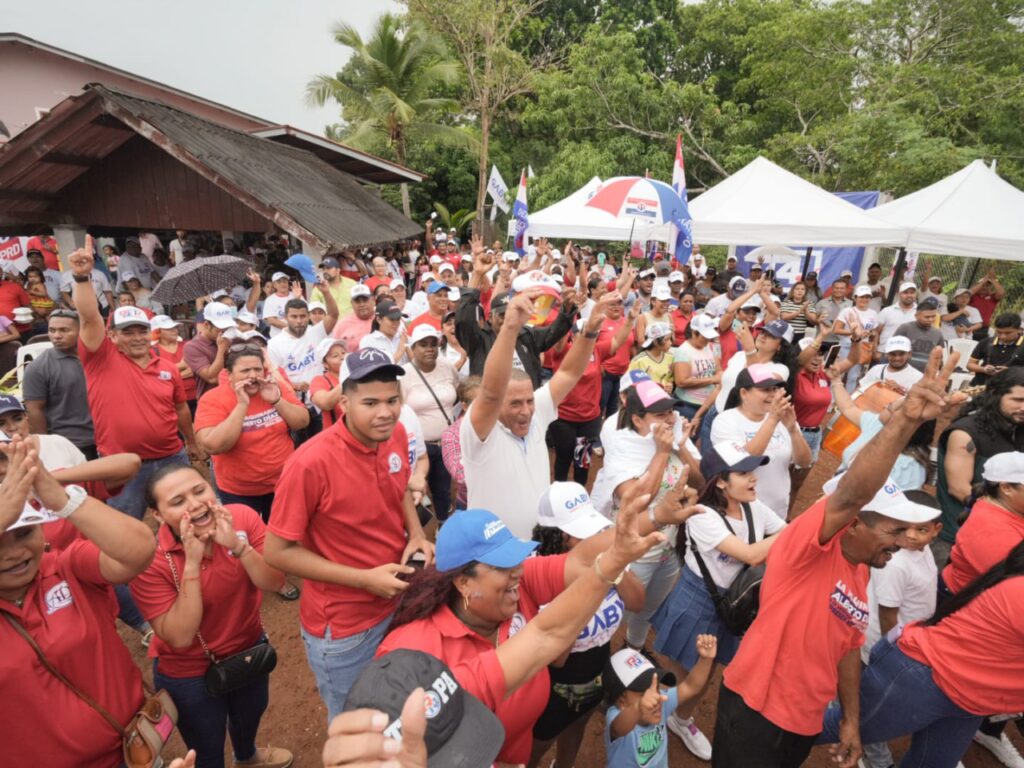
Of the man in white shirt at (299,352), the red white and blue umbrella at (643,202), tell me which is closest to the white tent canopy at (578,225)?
the red white and blue umbrella at (643,202)

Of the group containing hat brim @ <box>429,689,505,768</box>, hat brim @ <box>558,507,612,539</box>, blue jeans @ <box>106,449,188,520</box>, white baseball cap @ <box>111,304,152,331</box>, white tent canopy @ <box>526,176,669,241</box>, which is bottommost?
blue jeans @ <box>106,449,188,520</box>

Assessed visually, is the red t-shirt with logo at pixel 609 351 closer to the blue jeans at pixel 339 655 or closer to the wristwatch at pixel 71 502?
the blue jeans at pixel 339 655

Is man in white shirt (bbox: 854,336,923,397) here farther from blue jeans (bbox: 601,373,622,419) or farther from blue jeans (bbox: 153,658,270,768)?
blue jeans (bbox: 153,658,270,768)

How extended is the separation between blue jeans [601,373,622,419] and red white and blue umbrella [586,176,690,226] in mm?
2223

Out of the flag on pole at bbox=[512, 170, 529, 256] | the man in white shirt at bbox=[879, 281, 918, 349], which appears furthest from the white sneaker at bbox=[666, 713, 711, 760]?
the flag on pole at bbox=[512, 170, 529, 256]

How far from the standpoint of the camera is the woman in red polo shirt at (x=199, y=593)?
223 centimetres

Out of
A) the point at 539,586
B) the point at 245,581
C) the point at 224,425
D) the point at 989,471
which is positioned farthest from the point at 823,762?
the point at 224,425

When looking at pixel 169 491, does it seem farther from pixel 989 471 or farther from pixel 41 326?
pixel 41 326

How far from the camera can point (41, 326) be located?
27.3ft

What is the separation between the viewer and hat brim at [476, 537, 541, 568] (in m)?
1.73

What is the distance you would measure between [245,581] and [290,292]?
6.32 metres

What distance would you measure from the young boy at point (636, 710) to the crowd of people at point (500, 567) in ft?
0.05

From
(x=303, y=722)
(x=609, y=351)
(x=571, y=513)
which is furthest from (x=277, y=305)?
(x=571, y=513)

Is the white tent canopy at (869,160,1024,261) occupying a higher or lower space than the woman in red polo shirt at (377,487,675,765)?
higher
